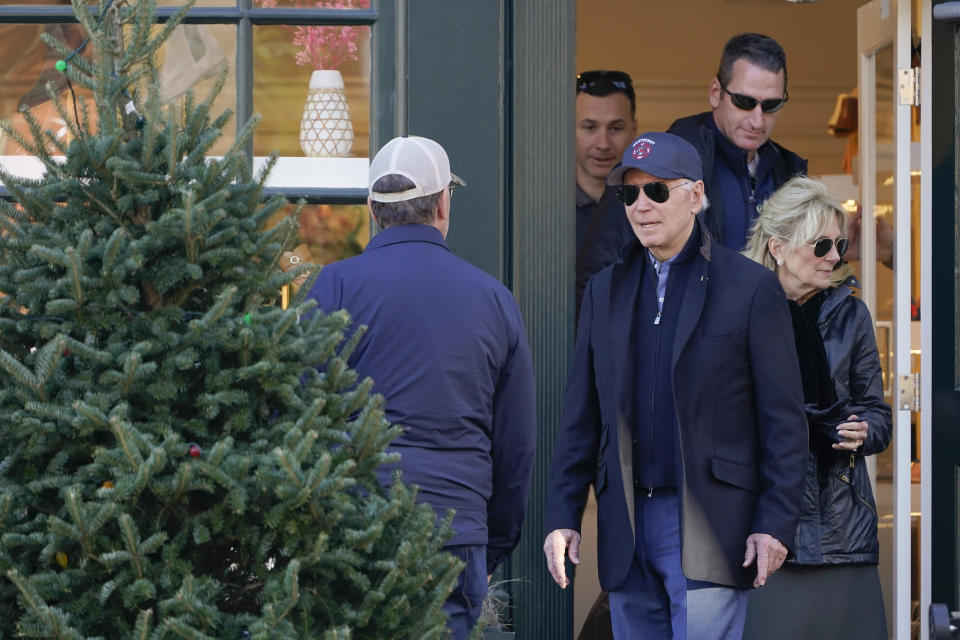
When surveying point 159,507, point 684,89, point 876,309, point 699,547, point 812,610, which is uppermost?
point 684,89

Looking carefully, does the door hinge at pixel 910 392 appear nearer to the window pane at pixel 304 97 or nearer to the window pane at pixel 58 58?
the window pane at pixel 304 97

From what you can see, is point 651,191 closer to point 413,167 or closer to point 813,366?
point 413,167

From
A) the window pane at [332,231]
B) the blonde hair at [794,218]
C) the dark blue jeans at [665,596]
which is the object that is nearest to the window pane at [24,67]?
the window pane at [332,231]

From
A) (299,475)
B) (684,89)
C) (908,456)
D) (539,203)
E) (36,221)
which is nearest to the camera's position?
(299,475)

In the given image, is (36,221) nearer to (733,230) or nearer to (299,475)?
(299,475)

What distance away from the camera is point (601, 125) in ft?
18.6

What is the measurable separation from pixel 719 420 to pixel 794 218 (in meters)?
0.92

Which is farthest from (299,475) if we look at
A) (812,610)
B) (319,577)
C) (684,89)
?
(684,89)

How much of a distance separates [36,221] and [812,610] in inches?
105

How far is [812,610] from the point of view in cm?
421

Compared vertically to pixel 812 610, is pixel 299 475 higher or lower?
higher

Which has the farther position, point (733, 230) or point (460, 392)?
point (733, 230)

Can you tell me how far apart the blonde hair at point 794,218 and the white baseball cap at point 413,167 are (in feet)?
4.19

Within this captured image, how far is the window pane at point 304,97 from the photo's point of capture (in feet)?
15.6
